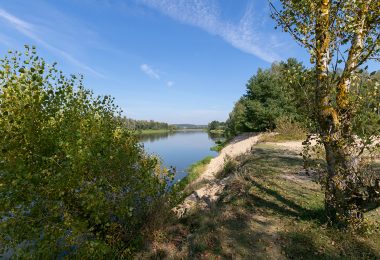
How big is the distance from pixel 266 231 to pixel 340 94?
4061 mm

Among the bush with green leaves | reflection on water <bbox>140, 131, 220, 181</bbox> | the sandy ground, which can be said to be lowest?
reflection on water <bbox>140, 131, 220, 181</bbox>

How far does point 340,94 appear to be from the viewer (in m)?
6.55

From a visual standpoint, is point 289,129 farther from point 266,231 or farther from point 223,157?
point 266,231

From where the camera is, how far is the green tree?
614 cm

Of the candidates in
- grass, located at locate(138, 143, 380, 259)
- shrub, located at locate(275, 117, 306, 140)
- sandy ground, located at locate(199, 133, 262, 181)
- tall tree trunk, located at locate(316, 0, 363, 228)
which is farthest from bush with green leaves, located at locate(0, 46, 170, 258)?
shrub, located at locate(275, 117, 306, 140)

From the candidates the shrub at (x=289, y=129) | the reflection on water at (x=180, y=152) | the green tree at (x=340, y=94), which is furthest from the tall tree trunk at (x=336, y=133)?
the shrub at (x=289, y=129)

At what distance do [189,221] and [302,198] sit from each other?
13.1ft

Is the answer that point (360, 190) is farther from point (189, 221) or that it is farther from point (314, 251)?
point (189, 221)

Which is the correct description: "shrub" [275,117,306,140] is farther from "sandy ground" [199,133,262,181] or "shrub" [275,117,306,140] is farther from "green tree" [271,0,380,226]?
"green tree" [271,0,380,226]

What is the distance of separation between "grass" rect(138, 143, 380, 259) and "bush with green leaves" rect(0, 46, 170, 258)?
1.54 m

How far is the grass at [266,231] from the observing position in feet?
21.6

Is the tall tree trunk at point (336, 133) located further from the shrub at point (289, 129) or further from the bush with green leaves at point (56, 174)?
the shrub at point (289, 129)

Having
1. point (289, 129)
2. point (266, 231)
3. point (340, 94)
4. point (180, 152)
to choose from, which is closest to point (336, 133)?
point (340, 94)

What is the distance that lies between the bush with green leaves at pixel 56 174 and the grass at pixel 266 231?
5.06 feet
